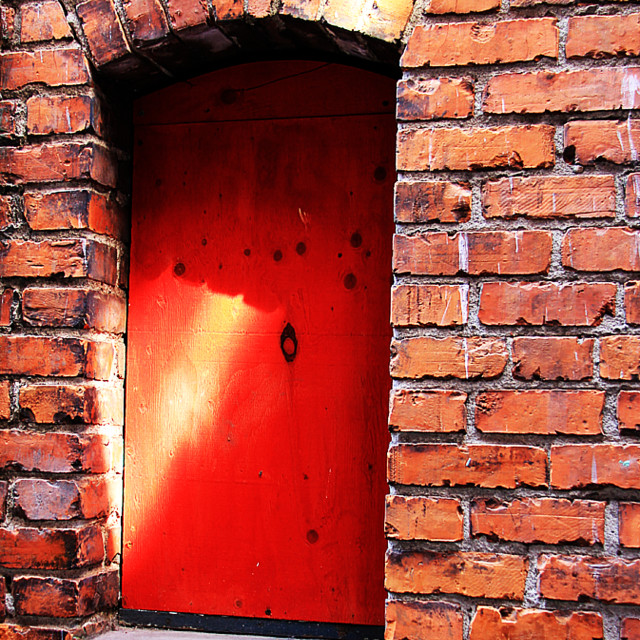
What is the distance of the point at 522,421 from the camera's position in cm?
124

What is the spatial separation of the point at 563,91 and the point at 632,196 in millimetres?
259

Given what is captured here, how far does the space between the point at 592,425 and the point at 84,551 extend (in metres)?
1.17

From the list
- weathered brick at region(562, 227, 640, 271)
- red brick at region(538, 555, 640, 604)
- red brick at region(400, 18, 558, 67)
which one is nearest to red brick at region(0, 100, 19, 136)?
red brick at region(400, 18, 558, 67)

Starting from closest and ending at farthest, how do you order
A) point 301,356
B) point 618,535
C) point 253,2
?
1. point 618,535
2. point 253,2
3. point 301,356

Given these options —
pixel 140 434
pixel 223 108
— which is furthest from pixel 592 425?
pixel 223 108

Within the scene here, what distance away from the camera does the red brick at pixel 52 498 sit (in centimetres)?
144

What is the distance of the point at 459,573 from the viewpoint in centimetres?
123

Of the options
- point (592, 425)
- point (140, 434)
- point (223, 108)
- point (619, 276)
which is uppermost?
point (223, 108)

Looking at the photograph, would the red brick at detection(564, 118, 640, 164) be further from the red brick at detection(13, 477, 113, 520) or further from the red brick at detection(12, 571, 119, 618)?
the red brick at detection(12, 571, 119, 618)

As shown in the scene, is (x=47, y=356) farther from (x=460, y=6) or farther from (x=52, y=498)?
(x=460, y=6)

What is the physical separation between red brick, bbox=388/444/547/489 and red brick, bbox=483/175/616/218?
48cm

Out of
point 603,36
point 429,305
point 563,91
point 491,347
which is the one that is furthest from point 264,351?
point 603,36

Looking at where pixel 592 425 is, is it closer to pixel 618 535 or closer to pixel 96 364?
pixel 618 535

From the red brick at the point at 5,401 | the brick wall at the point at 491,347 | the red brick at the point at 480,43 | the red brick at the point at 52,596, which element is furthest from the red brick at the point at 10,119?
the red brick at the point at 52,596
